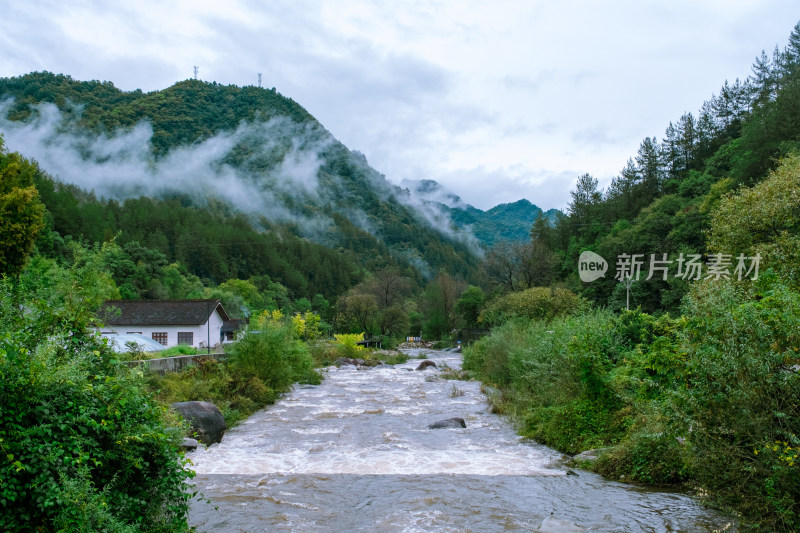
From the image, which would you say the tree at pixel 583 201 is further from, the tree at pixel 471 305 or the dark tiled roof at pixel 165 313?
the dark tiled roof at pixel 165 313

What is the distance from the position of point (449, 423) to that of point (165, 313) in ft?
107

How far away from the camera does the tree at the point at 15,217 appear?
2703cm

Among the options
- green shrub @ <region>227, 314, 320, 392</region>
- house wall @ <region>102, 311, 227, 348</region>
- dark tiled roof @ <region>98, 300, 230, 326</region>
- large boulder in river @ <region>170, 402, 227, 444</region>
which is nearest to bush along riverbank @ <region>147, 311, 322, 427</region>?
green shrub @ <region>227, 314, 320, 392</region>

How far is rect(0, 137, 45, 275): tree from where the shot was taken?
27.0 metres

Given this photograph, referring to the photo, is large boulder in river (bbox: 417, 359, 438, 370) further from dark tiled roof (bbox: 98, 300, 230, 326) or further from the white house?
dark tiled roof (bbox: 98, 300, 230, 326)

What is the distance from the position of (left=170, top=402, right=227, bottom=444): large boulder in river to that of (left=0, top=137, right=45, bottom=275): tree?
16.3 m

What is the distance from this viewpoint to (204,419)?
16.2m

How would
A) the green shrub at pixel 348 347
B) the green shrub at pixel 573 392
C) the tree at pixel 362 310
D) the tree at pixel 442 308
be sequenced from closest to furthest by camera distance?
the green shrub at pixel 573 392
the green shrub at pixel 348 347
the tree at pixel 362 310
the tree at pixel 442 308

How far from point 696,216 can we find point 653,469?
1426 inches

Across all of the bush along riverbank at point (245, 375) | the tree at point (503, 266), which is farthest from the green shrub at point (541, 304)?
the bush along riverbank at point (245, 375)

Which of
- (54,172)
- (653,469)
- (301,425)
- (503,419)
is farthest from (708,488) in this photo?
(54,172)

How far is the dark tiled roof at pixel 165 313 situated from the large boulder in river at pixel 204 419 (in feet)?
94.0

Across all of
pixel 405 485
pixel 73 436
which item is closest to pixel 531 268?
pixel 405 485

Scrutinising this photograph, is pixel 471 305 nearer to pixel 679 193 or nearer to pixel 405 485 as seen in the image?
pixel 679 193
